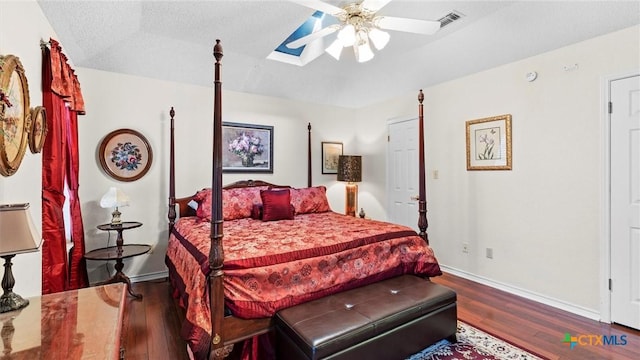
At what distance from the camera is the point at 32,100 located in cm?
189

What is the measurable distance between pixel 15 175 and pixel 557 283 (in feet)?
13.7

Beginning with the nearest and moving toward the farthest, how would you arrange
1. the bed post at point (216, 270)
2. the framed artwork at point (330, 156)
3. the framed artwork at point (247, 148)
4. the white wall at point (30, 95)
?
the white wall at point (30, 95), the bed post at point (216, 270), the framed artwork at point (247, 148), the framed artwork at point (330, 156)

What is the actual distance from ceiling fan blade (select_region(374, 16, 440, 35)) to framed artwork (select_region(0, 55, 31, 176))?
2.16m

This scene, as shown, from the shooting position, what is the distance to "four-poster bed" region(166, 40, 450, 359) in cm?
176

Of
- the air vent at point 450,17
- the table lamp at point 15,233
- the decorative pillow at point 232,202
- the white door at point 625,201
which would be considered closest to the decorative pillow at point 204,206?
the decorative pillow at point 232,202

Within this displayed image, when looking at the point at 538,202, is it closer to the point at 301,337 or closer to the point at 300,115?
the point at 301,337

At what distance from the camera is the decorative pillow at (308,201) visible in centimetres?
383

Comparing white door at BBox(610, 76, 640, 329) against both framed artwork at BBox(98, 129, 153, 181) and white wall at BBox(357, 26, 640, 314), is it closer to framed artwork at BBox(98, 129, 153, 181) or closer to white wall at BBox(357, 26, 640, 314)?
white wall at BBox(357, 26, 640, 314)

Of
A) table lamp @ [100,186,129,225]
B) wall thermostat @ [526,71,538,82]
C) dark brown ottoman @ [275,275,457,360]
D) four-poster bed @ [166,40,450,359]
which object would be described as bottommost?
dark brown ottoman @ [275,275,457,360]

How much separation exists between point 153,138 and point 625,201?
15.3 ft

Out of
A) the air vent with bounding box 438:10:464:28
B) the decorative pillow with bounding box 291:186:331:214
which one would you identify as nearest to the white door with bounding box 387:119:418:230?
the decorative pillow with bounding box 291:186:331:214

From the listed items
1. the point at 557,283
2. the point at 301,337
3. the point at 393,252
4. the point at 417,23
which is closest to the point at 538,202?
the point at 557,283

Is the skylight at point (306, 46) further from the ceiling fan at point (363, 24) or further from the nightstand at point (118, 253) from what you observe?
the nightstand at point (118, 253)

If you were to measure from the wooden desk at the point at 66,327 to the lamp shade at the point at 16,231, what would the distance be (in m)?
0.28
